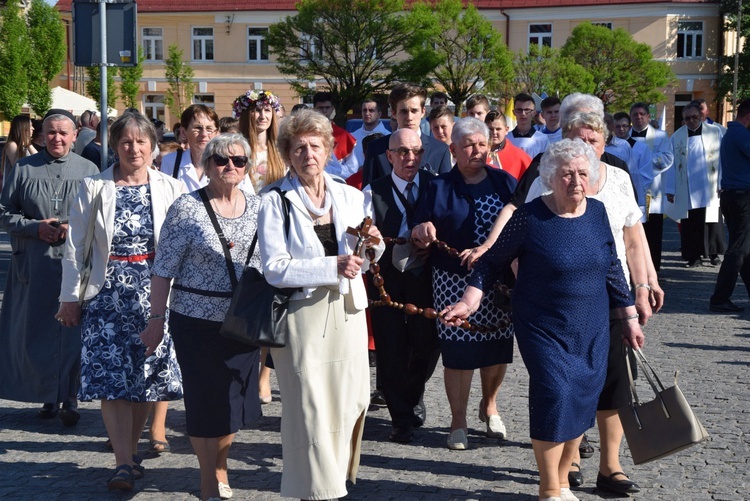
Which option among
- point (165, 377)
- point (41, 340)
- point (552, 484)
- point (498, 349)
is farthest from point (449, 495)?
point (41, 340)

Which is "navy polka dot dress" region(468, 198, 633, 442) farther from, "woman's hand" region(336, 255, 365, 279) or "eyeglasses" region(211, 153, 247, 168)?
"eyeglasses" region(211, 153, 247, 168)

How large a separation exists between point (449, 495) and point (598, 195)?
1747 millimetres

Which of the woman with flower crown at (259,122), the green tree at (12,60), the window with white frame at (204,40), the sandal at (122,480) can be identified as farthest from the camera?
the window with white frame at (204,40)

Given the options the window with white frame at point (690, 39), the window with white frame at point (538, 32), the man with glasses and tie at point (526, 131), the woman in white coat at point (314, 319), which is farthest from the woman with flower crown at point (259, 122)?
the window with white frame at point (690, 39)

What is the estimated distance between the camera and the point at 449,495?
18.5 ft

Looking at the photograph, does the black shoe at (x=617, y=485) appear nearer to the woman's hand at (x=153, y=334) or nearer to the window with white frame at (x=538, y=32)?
the woman's hand at (x=153, y=334)

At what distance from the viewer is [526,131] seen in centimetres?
1145

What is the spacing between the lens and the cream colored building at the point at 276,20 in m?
52.9

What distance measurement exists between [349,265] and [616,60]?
42.8 metres

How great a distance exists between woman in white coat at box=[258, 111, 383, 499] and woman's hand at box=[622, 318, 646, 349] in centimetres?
132

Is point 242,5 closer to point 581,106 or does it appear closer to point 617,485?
point 581,106

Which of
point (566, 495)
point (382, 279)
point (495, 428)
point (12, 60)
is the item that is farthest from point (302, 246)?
point (12, 60)

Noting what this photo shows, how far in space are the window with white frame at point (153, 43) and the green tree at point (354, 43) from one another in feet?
49.6

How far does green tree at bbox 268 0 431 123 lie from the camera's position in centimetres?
4294
